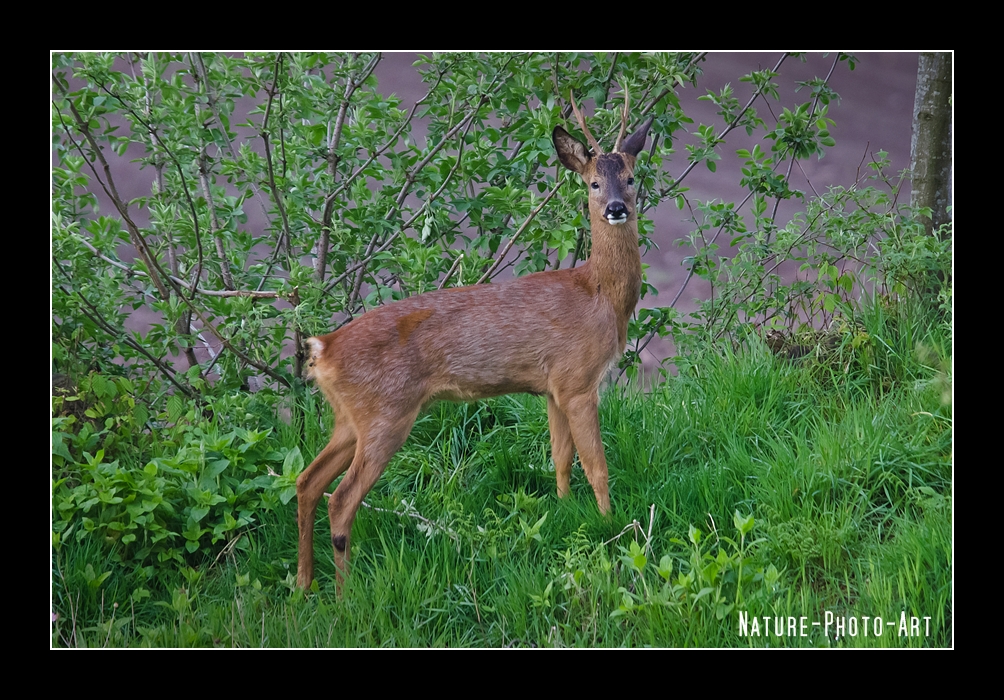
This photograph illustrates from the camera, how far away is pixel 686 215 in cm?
581

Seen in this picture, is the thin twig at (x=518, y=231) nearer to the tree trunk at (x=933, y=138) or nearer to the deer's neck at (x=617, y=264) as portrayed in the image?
the deer's neck at (x=617, y=264)

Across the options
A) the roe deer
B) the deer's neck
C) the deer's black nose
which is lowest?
the roe deer

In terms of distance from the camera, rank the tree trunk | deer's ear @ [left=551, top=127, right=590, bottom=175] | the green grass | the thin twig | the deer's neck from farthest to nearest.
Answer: the thin twig < the deer's neck < deer's ear @ [left=551, top=127, right=590, bottom=175] < the tree trunk < the green grass

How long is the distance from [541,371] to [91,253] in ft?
7.85

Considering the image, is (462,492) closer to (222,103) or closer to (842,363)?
(842,363)

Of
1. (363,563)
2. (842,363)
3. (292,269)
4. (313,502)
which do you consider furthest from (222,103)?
(842,363)

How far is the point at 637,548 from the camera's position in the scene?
3680 millimetres

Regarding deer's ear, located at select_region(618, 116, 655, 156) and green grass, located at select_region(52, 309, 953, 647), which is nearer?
green grass, located at select_region(52, 309, 953, 647)

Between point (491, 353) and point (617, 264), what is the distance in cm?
73

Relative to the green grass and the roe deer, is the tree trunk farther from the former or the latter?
the roe deer

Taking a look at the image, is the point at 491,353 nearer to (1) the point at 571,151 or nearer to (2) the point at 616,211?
(2) the point at 616,211

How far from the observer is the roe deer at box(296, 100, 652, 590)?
4016 millimetres

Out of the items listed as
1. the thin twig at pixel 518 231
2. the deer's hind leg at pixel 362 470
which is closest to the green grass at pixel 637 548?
the deer's hind leg at pixel 362 470

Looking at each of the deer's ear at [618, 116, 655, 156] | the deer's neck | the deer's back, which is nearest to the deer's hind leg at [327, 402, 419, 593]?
the deer's back
